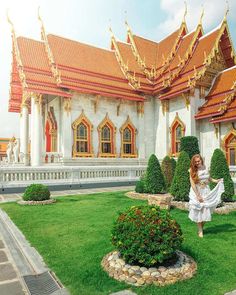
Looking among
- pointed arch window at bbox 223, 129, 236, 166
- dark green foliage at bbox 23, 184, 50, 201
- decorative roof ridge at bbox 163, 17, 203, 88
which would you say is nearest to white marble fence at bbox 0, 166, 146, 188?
dark green foliage at bbox 23, 184, 50, 201

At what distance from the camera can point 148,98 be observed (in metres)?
22.2

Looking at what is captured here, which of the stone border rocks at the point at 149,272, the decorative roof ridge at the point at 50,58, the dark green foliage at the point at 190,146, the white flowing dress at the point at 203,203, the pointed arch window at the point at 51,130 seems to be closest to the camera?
the stone border rocks at the point at 149,272

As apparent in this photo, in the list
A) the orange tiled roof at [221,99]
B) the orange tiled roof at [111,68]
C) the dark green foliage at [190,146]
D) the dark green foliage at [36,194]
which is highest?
the orange tiled roof at [111,68]

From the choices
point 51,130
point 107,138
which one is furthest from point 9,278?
point 107,138

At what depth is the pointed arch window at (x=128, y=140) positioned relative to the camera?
20895 mm

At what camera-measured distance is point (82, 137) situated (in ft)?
63.2

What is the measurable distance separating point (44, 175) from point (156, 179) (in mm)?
6731

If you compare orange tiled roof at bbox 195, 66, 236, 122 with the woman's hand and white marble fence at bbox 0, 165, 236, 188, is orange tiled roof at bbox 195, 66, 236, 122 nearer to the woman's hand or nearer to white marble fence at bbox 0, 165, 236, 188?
white marble fence at bbox 0, 165, 236, 188

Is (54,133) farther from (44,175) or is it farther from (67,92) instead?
(44,175)

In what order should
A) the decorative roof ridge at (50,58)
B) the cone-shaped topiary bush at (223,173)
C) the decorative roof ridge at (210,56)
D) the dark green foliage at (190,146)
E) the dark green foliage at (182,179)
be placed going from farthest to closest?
the decorative roof ridge at (210,56), the decorative roof ridge at (50,58), the dark green foliage at (190,146), the dark green foliage at (182,179), the cone-shaped topiary bush at (223,173)

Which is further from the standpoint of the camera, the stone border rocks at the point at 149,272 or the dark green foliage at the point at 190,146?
the dark green foliage at the point at 190,146

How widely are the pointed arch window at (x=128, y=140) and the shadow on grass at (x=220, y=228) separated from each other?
1433 cm

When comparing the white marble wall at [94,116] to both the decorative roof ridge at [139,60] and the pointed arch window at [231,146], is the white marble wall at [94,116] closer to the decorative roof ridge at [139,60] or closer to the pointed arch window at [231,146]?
the decorative roof ridge at [139,60]

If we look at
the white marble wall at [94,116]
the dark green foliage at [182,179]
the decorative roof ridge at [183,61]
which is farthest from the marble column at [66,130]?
the dark green foliage at [182,179]
